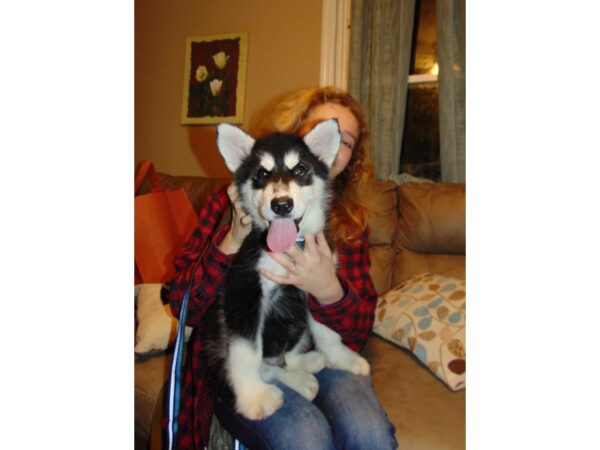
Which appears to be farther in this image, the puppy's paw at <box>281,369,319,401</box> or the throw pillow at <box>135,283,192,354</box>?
the throw pillow at <box>135,283,192,354</box>

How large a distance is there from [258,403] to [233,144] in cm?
79

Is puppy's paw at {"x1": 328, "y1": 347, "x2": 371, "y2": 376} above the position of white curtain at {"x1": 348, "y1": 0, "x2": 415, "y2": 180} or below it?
below

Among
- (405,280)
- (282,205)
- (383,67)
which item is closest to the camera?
(282,205)

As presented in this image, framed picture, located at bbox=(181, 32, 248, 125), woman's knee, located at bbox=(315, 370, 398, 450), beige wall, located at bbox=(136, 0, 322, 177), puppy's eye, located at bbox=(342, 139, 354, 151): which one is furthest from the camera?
framed picture, located at bbox=(181, 32, 248, 125)

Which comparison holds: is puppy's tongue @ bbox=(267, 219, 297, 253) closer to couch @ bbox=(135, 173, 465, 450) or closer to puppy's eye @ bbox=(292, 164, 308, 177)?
puppy's eye @ bbox=(292, 164, 308, 177)

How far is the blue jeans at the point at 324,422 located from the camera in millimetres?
1241

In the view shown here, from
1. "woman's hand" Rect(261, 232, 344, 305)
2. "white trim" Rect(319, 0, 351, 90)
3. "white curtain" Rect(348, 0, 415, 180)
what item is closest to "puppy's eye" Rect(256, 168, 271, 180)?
"woman's hand" Rect(261, 232, 344, 305)

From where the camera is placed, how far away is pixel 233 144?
55.6 inches

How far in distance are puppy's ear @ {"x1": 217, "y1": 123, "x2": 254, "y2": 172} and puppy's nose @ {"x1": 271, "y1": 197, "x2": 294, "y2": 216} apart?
28 centimetres

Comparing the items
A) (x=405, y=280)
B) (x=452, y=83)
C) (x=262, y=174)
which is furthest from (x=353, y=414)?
(x=452, y=83)

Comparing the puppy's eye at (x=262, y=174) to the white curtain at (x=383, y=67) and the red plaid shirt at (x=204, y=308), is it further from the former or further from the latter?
the white curtain at (x=383, y=67)

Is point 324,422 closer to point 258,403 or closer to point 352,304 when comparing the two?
point 258,403

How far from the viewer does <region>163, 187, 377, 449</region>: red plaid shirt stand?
147cm
